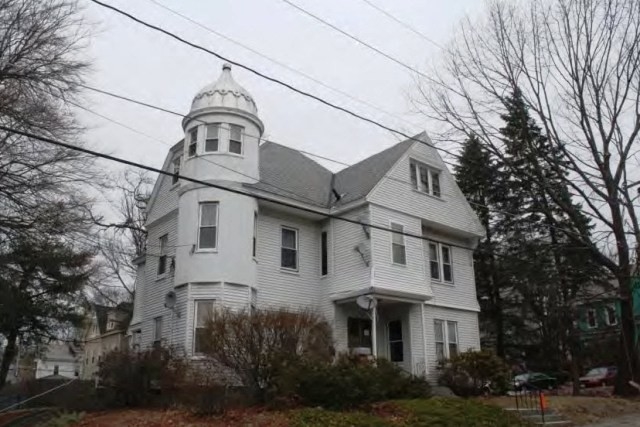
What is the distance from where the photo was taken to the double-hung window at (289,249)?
2048 centimetres

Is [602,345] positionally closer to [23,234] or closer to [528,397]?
[528,397]

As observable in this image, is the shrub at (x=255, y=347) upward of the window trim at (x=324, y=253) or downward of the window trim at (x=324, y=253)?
downward

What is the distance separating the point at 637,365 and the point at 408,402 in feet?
38.3

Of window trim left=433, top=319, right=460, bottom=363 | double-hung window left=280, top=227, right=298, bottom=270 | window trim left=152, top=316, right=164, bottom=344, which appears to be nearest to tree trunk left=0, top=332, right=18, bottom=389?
window trim left=152, top=316, right=164, bottom=344

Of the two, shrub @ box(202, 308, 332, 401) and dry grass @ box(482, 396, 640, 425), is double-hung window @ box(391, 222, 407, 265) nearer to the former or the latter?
dry grass @ box(482, 396, 640, 425)

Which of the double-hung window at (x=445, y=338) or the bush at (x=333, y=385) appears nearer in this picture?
the bush at (x=333, y=385)

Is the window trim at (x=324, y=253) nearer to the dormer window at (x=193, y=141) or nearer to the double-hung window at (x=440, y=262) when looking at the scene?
the double-hung window at (x=440, y=262)

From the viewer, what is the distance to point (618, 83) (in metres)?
20.0

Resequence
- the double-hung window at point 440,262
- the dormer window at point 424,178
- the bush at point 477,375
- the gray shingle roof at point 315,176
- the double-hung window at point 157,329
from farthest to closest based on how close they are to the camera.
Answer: the double-hung window at point 440,262, the dormer window at point 424,178, the gray shingle roof at point 315,176, the double-hung window at point 157,329, the bush at point 477,375

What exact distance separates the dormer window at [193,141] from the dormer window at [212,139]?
0.45m

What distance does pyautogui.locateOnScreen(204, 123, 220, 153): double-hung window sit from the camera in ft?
63.7

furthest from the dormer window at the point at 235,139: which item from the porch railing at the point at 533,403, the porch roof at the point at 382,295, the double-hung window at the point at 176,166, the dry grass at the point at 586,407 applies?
the porch railing at the point at 533,403

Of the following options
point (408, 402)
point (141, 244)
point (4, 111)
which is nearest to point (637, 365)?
point (408, 402)

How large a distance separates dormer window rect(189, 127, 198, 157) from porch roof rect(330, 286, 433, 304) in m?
6.77
